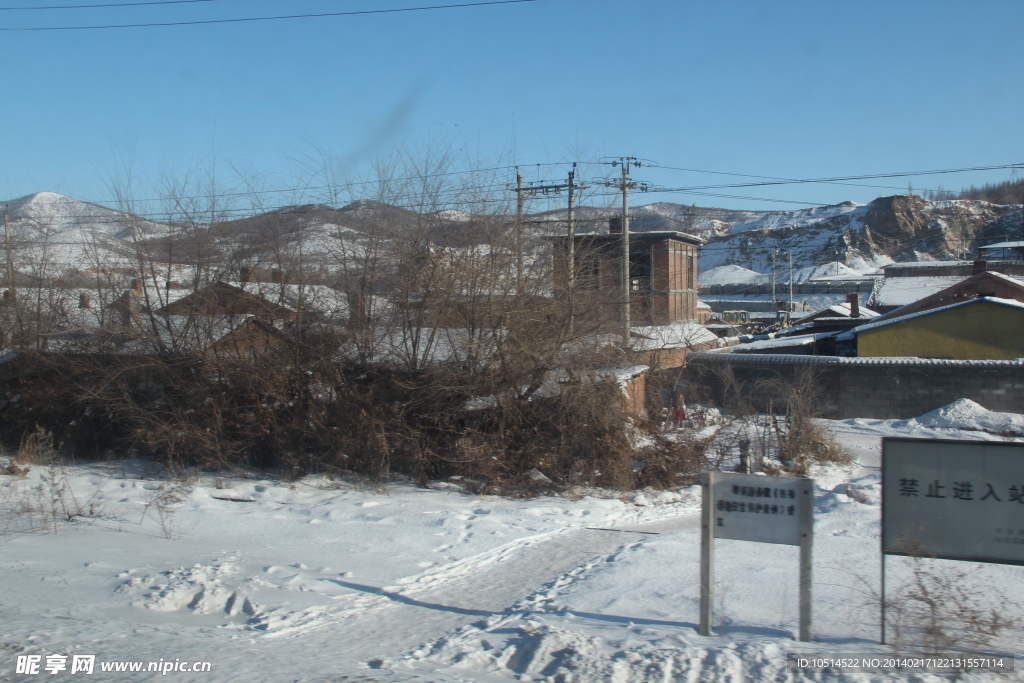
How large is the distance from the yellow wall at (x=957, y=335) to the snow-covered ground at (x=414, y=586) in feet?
63.5

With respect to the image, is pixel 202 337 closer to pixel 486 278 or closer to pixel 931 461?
pixel 486 278

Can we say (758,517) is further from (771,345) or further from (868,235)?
(868,235)

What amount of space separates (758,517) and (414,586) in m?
3.30

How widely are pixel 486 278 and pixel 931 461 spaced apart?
810 centimetres

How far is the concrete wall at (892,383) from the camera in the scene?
22.8 metres

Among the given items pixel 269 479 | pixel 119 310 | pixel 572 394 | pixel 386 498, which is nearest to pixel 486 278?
pixel 572 394

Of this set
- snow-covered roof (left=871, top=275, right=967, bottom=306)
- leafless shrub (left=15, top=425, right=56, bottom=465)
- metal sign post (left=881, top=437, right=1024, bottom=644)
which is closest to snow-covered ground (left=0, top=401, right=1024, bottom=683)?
metal sign post (left=881, top=437, right=1024, bottom=644)

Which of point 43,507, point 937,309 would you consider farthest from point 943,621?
point 937,309

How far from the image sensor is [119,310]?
13.5 metres

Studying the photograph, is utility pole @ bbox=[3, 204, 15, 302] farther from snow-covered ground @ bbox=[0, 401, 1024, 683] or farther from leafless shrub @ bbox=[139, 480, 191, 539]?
leafless shrub @ bbox=[139, 480, 191, 539]

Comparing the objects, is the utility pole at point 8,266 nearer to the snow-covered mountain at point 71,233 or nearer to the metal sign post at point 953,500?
the snow-covered mountain at point 71,233

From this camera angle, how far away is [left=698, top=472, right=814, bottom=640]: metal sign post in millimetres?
4723

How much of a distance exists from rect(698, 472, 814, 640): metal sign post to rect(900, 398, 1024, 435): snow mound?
1858 centimetres

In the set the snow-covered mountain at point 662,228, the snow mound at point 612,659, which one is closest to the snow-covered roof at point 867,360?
the snow-covered mountain at point 662,228
